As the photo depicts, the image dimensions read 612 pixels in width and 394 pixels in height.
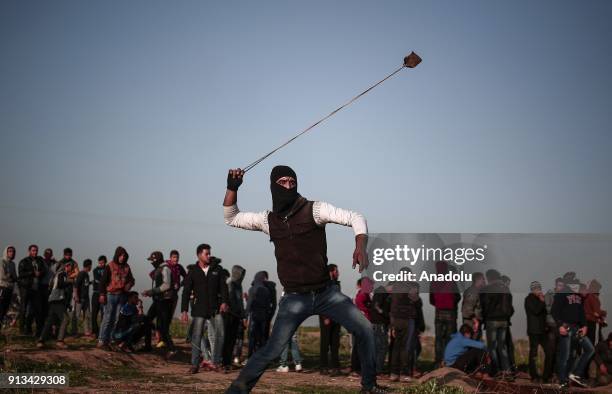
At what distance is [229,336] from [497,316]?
549cm

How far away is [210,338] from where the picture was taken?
13.2 metres

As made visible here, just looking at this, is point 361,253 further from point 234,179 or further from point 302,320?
point 234,179

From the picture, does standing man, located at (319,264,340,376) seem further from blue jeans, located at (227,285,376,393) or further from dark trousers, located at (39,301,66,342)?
blue jeans, located at (227,285,376,393)

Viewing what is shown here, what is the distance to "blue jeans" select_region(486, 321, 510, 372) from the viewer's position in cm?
1366

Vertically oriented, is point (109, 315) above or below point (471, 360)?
above

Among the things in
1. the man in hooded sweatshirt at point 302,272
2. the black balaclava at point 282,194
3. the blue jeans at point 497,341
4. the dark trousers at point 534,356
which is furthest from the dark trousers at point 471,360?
the black balaclava at point 282,194

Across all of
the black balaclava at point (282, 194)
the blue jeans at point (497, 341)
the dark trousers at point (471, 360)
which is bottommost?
the dark trousers at point (471, 360)

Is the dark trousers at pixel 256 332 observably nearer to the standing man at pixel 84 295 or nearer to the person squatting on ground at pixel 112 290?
the person squatting on ground at pixel 112 290

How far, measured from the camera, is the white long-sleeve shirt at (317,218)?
6363mm

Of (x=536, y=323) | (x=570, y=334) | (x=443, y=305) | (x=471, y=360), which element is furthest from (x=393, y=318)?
(x=570, y=334)

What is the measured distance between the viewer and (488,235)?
16.4 meters

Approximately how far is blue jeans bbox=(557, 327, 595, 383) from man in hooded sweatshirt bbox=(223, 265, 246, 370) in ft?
21.4

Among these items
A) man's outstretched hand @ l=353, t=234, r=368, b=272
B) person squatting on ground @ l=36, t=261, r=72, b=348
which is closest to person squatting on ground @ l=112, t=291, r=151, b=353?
person squatting on ground @ l=36, t=261, r=72, b=348

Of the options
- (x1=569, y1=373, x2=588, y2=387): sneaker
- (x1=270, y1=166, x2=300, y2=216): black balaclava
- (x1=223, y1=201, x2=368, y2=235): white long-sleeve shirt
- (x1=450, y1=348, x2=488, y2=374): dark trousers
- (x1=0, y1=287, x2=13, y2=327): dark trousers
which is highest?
(x1=270, y1=166, x2=300, y2=216): black balaclava
